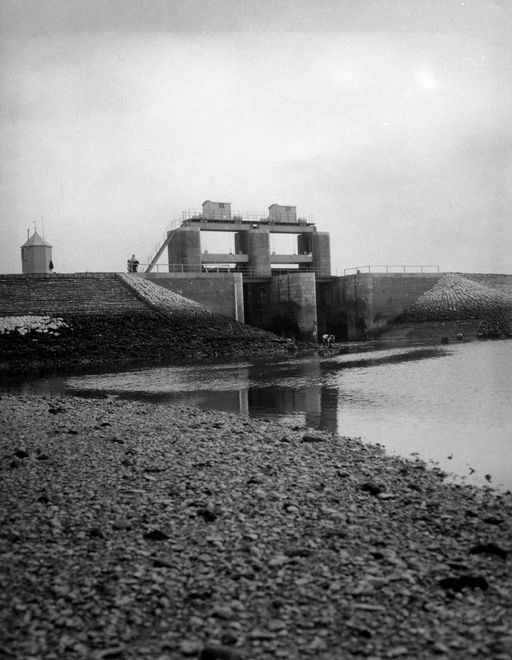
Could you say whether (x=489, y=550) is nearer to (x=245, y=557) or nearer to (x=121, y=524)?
(x=245, y=557)

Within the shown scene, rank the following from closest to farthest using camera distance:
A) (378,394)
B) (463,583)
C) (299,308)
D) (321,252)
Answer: (463,583)
(378,394)
(299,308)
(321,252)

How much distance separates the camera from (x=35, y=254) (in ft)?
160

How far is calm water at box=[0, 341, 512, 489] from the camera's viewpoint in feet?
37.4

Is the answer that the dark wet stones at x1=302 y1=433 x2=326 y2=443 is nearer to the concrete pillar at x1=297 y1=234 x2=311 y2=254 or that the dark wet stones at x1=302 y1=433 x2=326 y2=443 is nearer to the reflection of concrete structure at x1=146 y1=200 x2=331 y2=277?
the reflection of concrete structure at x1=146 y1=200 x2=331 y2=277

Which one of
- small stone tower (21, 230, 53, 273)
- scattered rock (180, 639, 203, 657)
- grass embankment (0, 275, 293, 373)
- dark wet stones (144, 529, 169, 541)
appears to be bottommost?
scattered rock (180, 639, 203, 657)

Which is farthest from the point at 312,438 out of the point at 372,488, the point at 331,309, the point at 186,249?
the point at 331,309

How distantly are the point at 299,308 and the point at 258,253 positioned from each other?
9.60 meters

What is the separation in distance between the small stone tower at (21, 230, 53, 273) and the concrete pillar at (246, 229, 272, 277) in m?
17.2

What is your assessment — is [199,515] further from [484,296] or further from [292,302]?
[484,296]

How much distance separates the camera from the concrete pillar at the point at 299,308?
47969mm

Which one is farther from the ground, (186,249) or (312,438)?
(186,249)

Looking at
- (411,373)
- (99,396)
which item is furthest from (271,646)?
(411,373)

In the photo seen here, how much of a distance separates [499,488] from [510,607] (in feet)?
12.3

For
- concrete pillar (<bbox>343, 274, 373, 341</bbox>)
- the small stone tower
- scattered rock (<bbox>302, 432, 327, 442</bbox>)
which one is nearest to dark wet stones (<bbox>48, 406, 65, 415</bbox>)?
scattered rock (<bbox>302, 432, 327, 442</bbox>)
